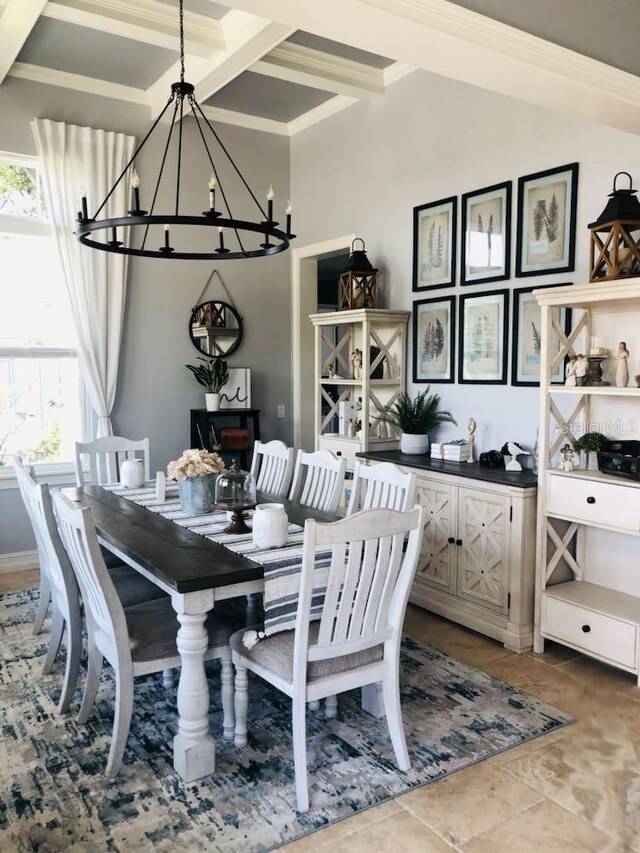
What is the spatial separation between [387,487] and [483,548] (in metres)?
0.81

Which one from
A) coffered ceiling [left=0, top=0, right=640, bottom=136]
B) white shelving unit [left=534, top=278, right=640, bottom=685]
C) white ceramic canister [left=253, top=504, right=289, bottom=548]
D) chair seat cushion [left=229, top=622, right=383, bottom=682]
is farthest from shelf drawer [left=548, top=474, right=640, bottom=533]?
coffered ceiling [left=0, top=0, right=640, bottom=136]

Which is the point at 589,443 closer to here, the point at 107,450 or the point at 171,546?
the point at 171,546

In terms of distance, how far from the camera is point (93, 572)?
228cm

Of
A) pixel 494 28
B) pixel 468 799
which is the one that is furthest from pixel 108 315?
pixel 468 799

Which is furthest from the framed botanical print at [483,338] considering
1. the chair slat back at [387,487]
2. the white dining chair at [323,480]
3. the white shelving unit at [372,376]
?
the chair slat back at [387,487]

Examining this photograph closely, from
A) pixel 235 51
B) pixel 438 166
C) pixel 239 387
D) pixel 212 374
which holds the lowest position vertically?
pixel 239 387

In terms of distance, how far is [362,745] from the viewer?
255 centimetres

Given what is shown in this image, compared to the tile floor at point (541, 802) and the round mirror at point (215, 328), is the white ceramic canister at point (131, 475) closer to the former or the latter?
the round mirror at point (215, 328)

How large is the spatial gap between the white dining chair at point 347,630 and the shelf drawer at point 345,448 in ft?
7.22

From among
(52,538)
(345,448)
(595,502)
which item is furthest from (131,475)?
(595,502)

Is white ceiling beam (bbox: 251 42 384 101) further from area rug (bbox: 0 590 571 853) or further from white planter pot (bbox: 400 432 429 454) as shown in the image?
area rug (bbox: 0 590 571 853)

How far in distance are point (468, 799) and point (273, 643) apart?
819 millimetres

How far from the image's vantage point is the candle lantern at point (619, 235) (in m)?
2.96

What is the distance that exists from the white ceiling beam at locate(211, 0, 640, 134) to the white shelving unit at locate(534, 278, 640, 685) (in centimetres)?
78
